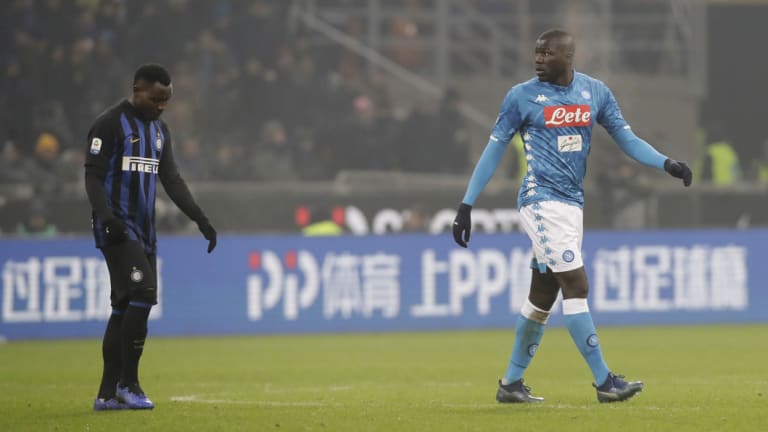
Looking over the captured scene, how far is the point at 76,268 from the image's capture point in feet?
57.4

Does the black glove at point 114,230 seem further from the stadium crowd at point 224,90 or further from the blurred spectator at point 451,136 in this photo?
the blurred spectator at point 451,136

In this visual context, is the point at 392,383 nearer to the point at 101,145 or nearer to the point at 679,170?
the point at 679,170

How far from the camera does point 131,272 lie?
26.3 ft

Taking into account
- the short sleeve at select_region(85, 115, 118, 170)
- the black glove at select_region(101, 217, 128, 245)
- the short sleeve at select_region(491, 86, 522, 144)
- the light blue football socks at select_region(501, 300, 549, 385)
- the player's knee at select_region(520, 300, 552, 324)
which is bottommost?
the light blue football socks at select_region(501, 300, 549, 385)

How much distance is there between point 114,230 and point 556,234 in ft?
8.73

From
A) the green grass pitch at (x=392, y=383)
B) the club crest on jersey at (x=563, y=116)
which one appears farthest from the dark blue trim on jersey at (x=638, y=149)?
the green grass pitch at (x=392, y=383)

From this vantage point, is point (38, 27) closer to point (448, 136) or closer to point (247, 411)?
point (448, 136)

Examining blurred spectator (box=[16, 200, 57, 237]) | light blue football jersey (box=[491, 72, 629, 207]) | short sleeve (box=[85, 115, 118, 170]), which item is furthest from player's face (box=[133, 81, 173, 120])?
blurred spectator (box=[16, 200, 57, 237])

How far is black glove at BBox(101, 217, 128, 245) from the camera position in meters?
7.88

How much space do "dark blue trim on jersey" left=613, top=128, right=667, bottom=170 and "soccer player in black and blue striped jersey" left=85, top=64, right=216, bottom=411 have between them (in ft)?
9.39

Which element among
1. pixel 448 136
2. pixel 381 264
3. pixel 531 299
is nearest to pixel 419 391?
pixel 531 299

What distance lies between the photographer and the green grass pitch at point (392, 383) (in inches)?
294

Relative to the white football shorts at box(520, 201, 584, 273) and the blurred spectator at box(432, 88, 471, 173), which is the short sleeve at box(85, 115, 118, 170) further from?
the blurred spectator at box(432, 88, 471, 173)

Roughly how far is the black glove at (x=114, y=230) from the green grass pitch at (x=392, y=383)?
41.2 inches
